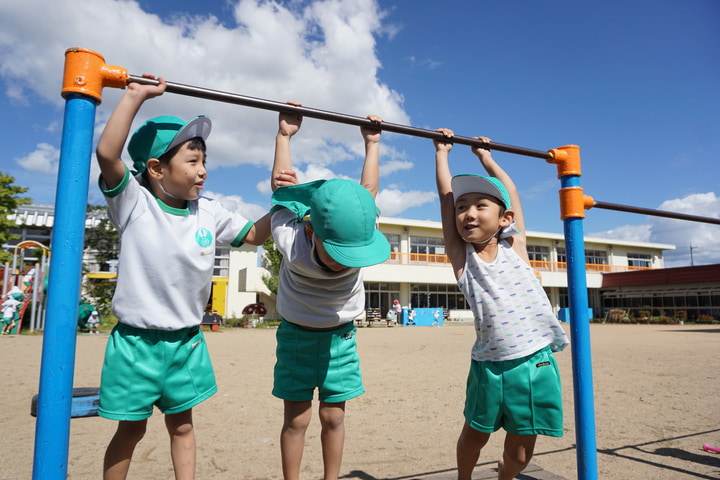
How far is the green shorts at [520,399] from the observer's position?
6.57 feet

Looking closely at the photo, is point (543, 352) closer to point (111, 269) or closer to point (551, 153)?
point (551, 153)

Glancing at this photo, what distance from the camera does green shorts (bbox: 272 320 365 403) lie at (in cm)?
203

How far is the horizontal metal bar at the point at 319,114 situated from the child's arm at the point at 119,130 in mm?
31

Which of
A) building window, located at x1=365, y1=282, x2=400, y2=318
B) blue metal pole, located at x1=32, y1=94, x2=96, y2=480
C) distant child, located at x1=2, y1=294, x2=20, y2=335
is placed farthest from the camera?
building window, located at x1=365, y1=282, x2=400, y2=318

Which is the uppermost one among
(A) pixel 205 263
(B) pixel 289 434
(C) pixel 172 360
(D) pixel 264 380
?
(A) pixel 205 263

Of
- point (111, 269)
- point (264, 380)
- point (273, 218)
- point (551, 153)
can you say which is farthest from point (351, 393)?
point (111, 269)

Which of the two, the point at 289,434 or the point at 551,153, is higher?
the point at 551,153

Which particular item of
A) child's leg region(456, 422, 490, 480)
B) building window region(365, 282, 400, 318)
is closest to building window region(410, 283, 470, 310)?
building window region(365, 282, 400, 318)

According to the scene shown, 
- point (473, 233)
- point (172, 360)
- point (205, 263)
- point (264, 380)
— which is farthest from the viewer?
point (264, 380)

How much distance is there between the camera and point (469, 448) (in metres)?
2.12

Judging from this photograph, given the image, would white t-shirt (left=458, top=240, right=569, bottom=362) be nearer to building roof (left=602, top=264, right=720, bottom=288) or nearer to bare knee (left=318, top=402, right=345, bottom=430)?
bare knee (left=318, top=402, right=345, bottom=430)

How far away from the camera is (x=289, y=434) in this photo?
2.02 meters

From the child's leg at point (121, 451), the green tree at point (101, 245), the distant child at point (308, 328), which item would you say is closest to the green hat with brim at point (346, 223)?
the distant child at point (308, 328)

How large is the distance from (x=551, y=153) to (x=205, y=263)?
178 centimetres
